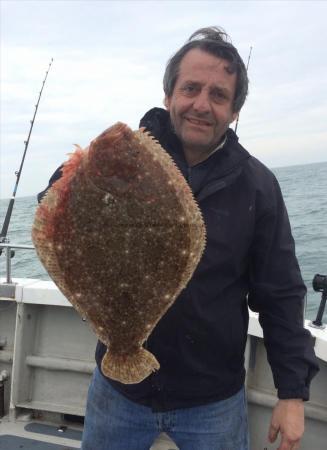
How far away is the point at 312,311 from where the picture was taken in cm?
956

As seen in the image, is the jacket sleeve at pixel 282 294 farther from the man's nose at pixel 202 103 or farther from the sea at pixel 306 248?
the sea at pixel 306 248

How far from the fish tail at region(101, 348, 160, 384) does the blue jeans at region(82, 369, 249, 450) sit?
640 millimetres

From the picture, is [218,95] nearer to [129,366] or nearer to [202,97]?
[202,97]

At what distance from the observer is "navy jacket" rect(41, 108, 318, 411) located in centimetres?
230

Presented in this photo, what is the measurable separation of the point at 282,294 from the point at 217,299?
0.36 meters

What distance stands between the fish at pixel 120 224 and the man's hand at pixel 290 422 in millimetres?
1070

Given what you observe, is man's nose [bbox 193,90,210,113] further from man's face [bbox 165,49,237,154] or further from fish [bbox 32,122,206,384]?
fish [bbox 32,122,206,384]

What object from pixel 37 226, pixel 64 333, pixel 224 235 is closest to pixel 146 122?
pixel 224 235

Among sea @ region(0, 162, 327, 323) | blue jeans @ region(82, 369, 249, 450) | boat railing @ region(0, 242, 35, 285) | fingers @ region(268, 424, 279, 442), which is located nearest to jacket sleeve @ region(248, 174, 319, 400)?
fingers @ region(268, 424, 279, 442)

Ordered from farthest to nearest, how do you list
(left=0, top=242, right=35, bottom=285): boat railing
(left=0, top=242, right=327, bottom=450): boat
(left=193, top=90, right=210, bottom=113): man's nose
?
(left=0, top=242, right=327, bottom=450): boat → (left=0, top=242, right=35, bottom=285): boat railing → (left=193, top=90, right=210, bottom=113): man's nose

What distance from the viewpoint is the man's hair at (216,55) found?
2234 mm

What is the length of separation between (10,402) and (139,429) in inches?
97.6

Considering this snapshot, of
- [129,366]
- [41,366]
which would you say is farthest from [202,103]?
[41,366]

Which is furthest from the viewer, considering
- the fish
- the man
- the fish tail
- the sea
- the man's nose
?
the sea
